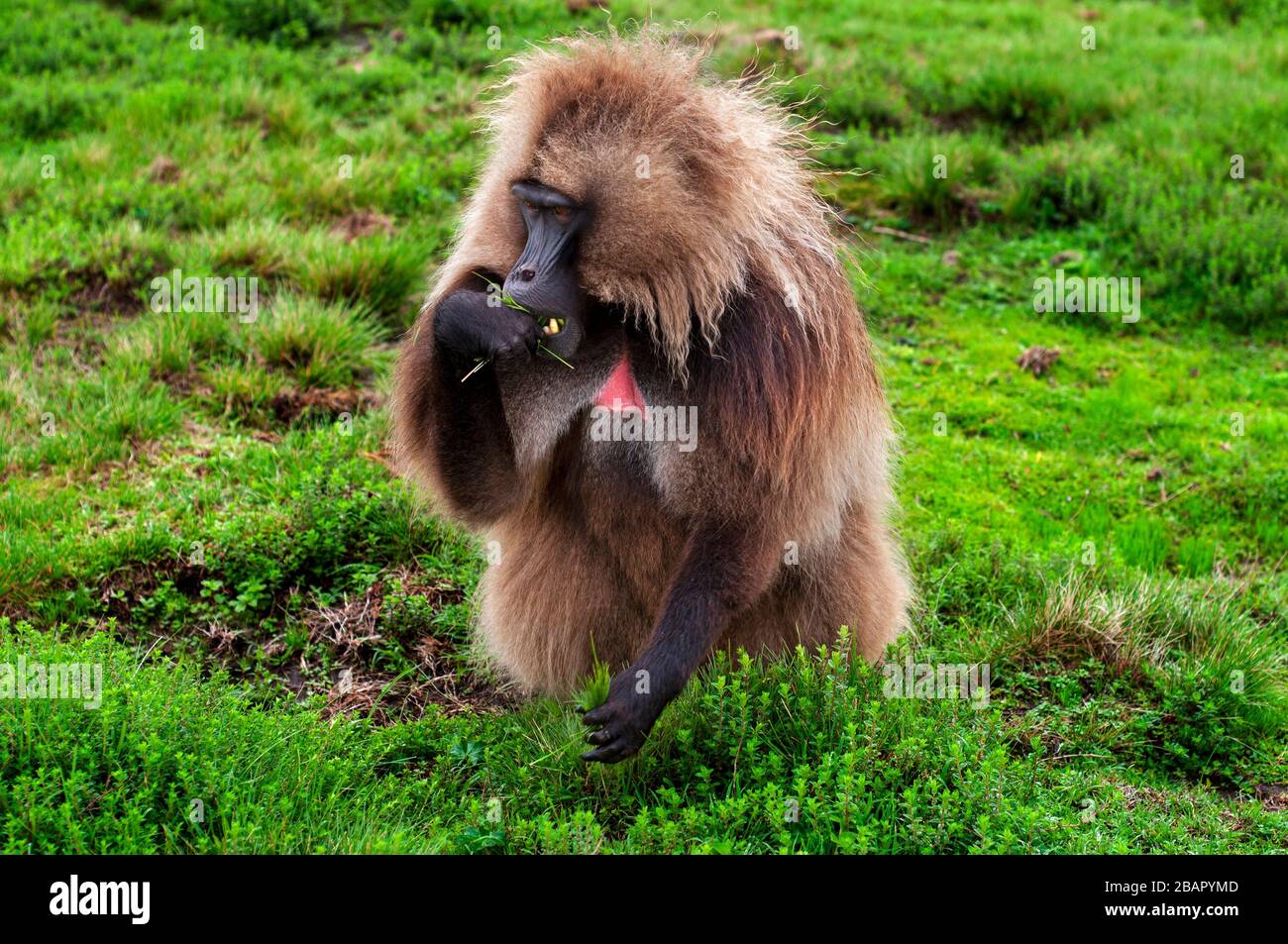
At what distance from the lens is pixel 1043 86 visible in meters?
9.88

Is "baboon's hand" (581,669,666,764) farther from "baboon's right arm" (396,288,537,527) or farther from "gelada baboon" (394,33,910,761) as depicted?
"baboon's right arm" (396,288,537,527)

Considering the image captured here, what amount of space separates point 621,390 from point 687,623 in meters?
0.79

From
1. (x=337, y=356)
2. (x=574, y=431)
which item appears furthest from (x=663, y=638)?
(x=337, y=356)

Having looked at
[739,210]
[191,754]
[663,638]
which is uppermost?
[739,210]

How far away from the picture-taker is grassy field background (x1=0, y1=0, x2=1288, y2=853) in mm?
4070

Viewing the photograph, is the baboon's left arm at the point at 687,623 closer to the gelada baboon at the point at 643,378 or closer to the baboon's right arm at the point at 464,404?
the gelada baboon at the point at 643,378

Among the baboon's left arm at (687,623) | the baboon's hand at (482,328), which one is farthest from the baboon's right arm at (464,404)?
the baboon's left arm at (687,623)

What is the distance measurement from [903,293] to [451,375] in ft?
14.8

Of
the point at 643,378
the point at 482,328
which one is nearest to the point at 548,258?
the point at 482,328

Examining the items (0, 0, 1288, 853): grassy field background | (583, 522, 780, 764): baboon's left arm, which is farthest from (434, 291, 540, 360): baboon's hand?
(0, 0, 1288, 853): grassy field background

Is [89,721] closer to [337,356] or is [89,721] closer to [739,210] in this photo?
[739,210]

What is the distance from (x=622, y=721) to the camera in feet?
13.1
